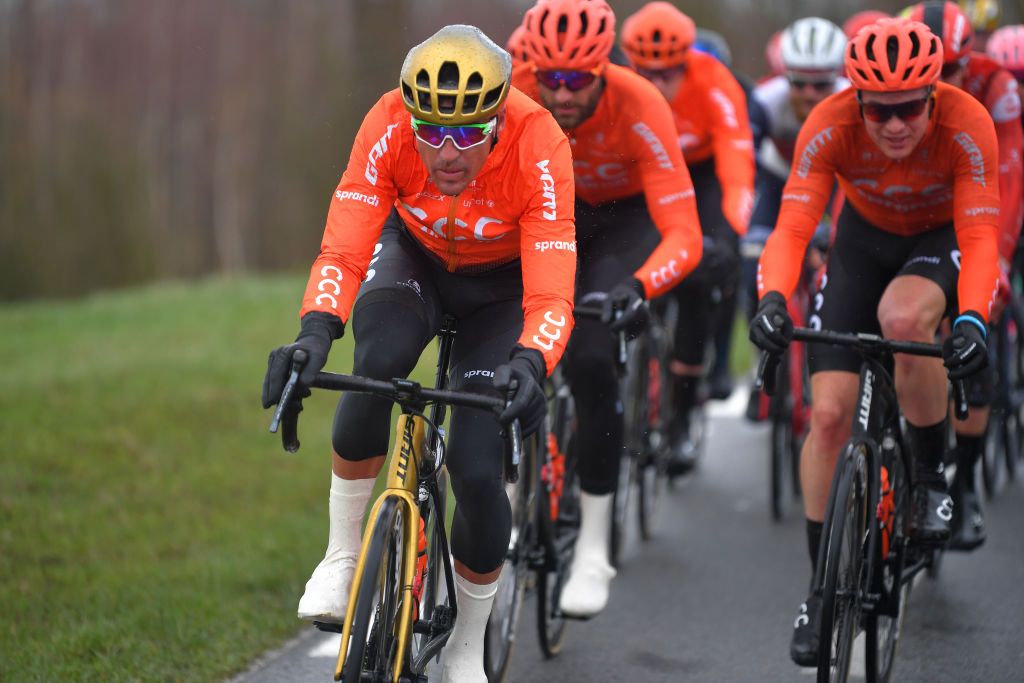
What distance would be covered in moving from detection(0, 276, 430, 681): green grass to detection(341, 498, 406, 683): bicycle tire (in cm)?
157

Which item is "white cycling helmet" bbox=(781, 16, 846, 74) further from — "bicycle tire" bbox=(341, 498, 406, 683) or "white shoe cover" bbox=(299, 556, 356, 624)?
"bicycle tire" bbox=(341, 498, 406, 683)

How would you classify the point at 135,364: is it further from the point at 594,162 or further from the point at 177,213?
the point at 177,213

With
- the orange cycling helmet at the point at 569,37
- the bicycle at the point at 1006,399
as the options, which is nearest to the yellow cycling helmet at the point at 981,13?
the bicycle at the point at 1006,399

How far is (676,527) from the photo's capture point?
730cm

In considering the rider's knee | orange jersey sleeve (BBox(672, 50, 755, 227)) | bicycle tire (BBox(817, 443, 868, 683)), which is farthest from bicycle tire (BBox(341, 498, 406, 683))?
orange jersey sleeve (BBox(672, 50, 755, 227))

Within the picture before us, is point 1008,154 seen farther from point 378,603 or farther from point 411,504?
point 378,603

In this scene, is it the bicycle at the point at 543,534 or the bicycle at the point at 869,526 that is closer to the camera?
the bicycle at the point at 869,526

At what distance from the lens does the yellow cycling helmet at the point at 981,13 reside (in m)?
8.90

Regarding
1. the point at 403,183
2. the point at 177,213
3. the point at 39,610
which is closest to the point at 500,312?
the point at 403,183

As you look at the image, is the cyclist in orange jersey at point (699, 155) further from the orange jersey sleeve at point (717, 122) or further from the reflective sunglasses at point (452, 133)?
the reflective sunglasses at point (452, 133)

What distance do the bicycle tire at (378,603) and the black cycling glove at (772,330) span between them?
Answer: 1543 millimetres

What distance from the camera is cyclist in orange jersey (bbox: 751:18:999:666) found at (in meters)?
4.61

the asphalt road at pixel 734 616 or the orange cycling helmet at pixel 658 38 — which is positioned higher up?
the orange cycling helmet at pixel 658 38

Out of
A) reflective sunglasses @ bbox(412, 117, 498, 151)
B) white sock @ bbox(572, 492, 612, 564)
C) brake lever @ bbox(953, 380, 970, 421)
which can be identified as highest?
reflective sunglasses @ bbox(412, 117, 498, 151)
